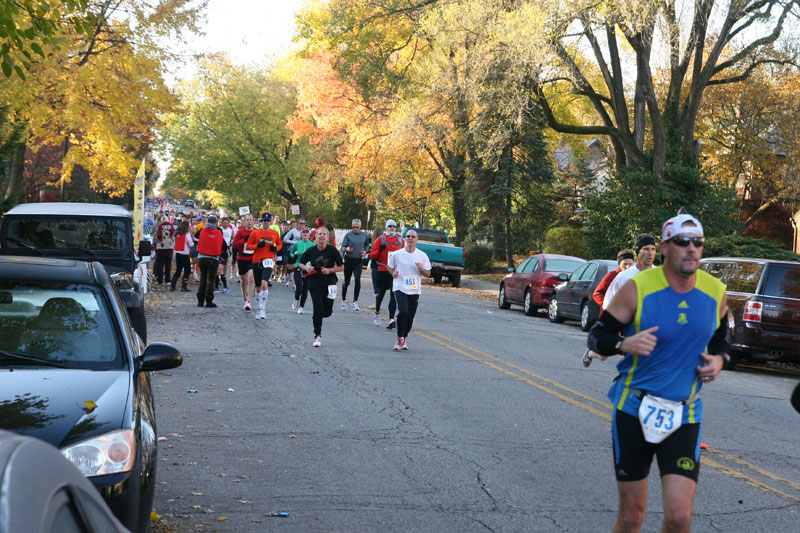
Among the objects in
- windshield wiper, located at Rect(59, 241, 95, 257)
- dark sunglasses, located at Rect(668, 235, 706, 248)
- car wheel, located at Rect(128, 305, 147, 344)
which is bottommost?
car wheel, located at Rect(128, 305, 147, 344)

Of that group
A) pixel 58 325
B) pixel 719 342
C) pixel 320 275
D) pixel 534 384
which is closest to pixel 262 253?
pixel 320 275

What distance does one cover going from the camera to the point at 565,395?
10648mm

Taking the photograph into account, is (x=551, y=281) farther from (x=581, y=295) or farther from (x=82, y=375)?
(x=82, y=375)

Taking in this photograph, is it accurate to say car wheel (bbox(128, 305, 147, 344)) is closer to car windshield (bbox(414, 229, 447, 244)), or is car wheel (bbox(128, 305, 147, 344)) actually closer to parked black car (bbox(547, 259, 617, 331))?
parked black car (bbox(547, 259, 617, 331))

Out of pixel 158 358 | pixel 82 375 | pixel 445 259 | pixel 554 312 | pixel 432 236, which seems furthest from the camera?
pixel 432 236

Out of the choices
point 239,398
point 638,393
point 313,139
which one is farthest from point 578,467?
point 313,139

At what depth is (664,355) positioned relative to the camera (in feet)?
14.9

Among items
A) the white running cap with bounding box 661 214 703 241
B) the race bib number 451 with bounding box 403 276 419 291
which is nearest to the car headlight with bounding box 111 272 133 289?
the race bib number 451 with bounding box 403 276 419 291

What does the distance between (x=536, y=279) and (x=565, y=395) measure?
1276 cm

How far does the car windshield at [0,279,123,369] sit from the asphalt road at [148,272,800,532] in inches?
43.4

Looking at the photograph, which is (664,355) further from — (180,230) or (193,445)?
(180,230)

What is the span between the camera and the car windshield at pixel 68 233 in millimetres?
12891

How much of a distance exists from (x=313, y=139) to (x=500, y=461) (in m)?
43.0

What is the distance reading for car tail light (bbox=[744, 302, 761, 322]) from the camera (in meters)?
14.5
